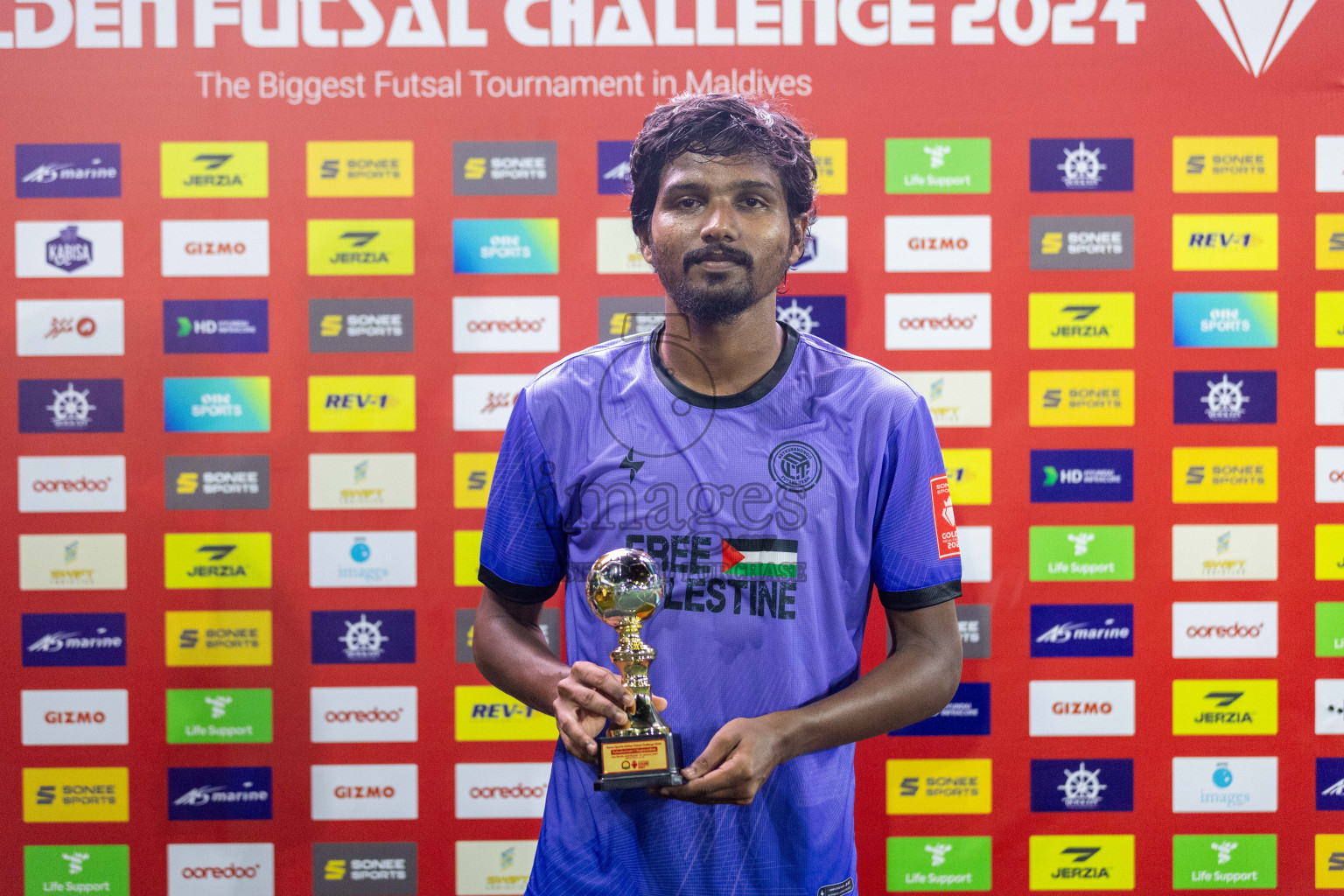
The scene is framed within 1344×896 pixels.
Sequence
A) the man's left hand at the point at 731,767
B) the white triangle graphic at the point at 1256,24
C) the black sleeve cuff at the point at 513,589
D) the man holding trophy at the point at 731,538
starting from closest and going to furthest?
1. the man's left hand at the point at 731,767
2. the man holding trophy at the point at 731,538
3. the black sleeve cuff at the point at 513,589
4. the white triangle graphic at the point at 1256,24

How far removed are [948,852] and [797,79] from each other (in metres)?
1.98

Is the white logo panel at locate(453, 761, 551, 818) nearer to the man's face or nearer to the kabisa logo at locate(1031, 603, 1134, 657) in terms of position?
the kabisa logo at locate(1031, 603, 1134, 657)

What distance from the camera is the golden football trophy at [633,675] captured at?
111cm

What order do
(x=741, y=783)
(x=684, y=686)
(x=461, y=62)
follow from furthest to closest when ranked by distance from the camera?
(x=461, y=62) < (x=684, y=686) < (x=741, y=783)

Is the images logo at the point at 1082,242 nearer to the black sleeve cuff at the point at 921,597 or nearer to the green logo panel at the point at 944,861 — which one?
the black sleeve cuff at the point at 921,597

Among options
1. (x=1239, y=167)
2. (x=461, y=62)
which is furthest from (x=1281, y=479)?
(x=461, y=62)

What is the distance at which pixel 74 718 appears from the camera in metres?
2.14

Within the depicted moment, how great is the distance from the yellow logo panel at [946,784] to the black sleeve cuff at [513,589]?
3.98ft

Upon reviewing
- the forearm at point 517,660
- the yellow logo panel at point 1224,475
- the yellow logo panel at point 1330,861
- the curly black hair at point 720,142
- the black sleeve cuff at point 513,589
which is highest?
the curly black hair at point 720,142

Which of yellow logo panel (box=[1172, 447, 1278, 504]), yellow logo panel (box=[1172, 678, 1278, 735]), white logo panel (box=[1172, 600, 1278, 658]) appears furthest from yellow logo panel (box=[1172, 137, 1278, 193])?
yellow logo panel (box=[1172, 678, 1278, 735])

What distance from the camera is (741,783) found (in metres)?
1.09

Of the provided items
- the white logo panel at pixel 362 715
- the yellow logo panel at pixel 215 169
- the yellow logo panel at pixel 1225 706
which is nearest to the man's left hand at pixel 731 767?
the white logo panel at pixel 362 715

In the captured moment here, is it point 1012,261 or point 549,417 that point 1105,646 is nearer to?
point 1012,261

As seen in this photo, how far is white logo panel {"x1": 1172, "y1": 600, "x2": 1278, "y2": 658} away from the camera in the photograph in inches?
82.9
